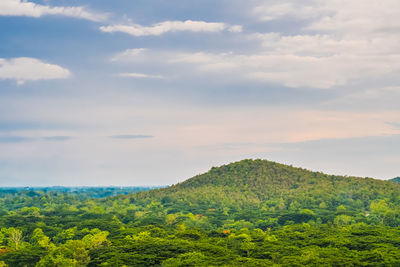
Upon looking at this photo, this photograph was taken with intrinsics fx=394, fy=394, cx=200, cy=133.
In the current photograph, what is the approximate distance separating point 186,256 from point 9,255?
31.8 meters

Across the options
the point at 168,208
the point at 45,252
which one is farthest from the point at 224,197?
the point at 45,252

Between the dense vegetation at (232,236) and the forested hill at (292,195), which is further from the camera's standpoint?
the forested hill at (292,195)

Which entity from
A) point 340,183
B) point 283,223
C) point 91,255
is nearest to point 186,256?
point 91,255

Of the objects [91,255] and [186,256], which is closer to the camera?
[186,256]

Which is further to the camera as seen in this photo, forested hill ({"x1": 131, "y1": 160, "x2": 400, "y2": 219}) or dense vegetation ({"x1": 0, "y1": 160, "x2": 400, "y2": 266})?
forested hill ({"x1": 131, "y1": 160, "x2": 400, "y2": 219})

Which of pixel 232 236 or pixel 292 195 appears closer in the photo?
pixel 232 236

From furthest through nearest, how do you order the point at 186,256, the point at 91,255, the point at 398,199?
1. the point at 398,199
2. the point at 91,255
3. the point at 186,256

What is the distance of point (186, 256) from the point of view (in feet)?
193

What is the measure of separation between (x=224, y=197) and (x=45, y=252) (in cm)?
12336

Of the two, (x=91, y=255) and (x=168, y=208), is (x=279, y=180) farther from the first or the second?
(x=91, y=255)

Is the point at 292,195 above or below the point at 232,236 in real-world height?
above

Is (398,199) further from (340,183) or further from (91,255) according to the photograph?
(91,255)

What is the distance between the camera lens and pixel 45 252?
228 feet

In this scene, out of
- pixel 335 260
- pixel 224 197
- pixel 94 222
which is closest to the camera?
pixel 335 260
